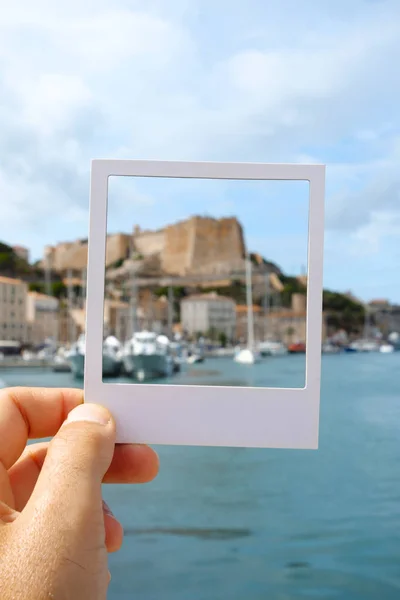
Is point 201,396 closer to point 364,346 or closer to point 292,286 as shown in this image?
point 292,286

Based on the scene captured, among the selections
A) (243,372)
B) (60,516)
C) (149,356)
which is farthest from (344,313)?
(60,516)

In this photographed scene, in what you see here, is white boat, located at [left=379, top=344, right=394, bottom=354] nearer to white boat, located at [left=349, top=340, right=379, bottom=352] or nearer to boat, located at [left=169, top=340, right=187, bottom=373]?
white boat, located at [left=349, top=340, right=379, bottom=352]

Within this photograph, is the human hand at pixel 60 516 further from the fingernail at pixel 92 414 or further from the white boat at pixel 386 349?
the white boat at pixel 386 349

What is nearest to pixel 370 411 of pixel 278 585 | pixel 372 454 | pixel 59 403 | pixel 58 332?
pixel 372 454

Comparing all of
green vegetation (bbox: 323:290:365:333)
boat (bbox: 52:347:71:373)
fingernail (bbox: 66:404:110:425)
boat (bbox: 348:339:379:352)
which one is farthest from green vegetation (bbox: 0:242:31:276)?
fingernail (bbox: 66:404:110:425)

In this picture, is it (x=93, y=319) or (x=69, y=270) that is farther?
(x=69, y=270)

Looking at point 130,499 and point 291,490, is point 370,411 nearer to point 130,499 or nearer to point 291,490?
point 291,490
